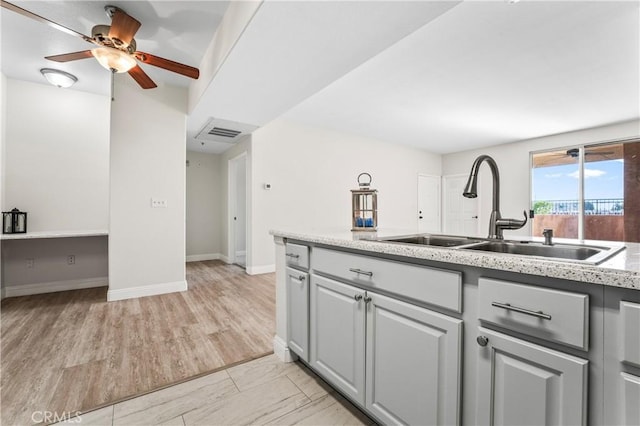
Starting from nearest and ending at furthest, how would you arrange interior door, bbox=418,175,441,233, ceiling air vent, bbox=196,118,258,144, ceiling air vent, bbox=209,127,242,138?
ceiling air vent, bbox=196,118,258,144 → ceiling air vent, bbox=209,127,242,138 → interior door, bbox=418,175,441,233

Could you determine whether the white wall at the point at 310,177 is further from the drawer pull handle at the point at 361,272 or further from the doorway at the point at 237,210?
the drawer pull handle at the point at 361,272

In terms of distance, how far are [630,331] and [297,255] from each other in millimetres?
1383

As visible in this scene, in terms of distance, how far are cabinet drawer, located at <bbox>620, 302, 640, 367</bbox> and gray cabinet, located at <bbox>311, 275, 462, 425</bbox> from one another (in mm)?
392

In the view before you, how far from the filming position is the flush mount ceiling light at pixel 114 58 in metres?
2.20

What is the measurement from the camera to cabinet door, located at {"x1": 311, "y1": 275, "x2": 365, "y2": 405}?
52.8 inches

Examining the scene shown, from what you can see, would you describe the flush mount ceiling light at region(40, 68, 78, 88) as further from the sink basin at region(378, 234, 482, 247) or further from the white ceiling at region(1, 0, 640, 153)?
the sink basin at region(378, 234, 482, 247)

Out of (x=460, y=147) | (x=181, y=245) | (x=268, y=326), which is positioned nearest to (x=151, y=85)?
(x=181, y=245)

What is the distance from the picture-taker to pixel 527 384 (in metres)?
0.80

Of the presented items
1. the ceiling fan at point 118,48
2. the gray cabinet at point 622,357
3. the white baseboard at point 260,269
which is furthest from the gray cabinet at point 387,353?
the white baseboard at point 260,269

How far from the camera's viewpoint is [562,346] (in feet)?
2.45

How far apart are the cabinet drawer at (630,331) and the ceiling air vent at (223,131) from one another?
4.01m

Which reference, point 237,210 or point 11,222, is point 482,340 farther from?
point 237,210

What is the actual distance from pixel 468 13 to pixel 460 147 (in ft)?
16.5

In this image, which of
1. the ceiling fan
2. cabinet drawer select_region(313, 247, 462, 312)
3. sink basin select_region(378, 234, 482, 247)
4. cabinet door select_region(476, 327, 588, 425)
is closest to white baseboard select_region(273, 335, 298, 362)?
cabinet drawer select_region(313, 247, 462, 312)
